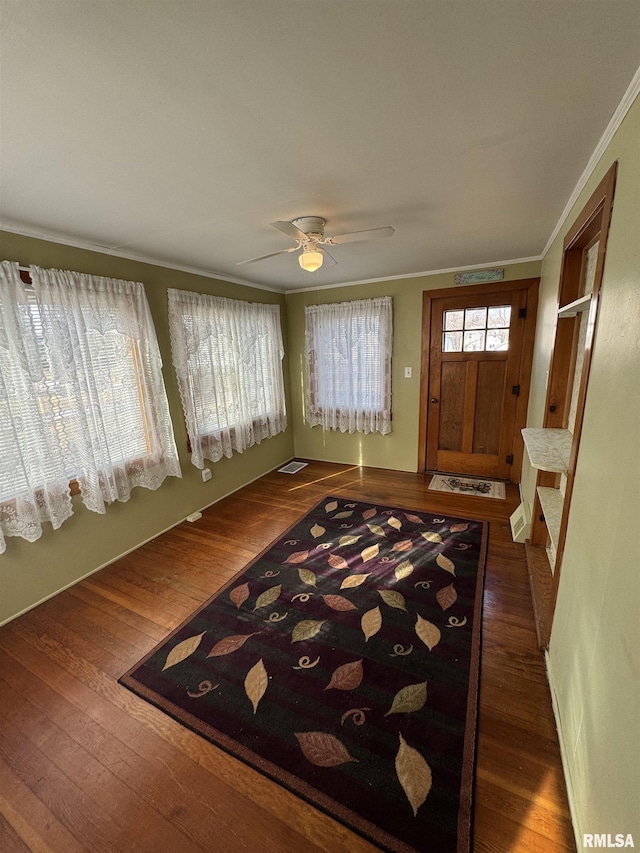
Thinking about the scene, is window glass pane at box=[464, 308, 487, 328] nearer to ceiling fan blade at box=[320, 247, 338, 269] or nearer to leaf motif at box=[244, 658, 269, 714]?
ceiling fan blade at box=[320, 247, 338, 269]

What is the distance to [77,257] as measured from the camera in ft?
7.39

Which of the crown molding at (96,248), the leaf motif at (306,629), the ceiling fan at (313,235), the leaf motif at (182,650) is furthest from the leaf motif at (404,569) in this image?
the crown molding at (96,248)

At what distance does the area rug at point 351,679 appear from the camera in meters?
1.17

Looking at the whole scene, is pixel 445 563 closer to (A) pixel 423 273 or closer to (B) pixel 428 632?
(B) pixel 428 632

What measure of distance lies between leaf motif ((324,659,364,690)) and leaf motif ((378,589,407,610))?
0.44m

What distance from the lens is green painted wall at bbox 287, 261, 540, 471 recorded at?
3.69 metres

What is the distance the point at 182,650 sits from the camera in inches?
69.8

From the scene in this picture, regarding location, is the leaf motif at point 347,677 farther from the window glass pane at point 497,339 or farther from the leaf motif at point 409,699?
the window glass pane at point 497,339

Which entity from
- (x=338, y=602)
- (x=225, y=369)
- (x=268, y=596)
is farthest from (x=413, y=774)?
(x=225, y=369)

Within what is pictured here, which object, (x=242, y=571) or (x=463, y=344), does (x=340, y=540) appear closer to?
(x=242, y=571)

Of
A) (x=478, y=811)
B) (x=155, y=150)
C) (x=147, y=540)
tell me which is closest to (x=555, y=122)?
(x=155, y=150)

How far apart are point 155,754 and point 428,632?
4.42ft

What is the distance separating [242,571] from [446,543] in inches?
61.5

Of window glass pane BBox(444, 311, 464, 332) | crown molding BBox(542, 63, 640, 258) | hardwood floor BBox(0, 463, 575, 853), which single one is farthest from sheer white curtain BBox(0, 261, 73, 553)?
window glass pane BBox(444, 311, 464, 332)
